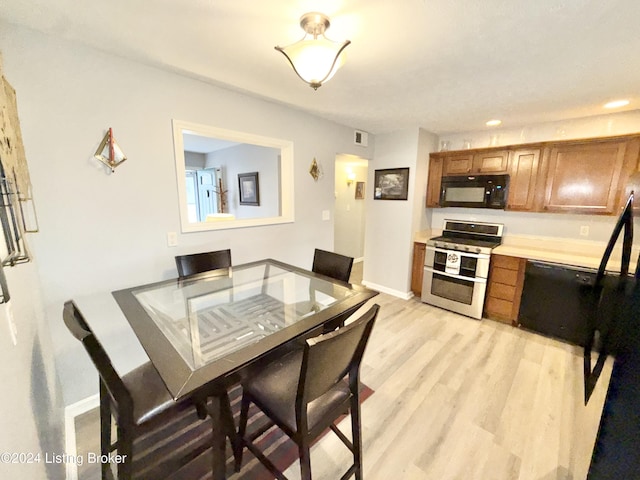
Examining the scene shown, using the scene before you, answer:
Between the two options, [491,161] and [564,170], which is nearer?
[564,170]

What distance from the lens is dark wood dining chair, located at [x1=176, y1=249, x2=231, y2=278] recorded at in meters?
1.99

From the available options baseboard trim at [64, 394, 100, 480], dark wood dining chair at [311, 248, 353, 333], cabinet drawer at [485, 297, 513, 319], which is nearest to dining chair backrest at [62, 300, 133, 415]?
baseboard trim at [64, 394, 100, 480]

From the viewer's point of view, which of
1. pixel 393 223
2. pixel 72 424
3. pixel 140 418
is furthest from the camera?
pixel 393 223

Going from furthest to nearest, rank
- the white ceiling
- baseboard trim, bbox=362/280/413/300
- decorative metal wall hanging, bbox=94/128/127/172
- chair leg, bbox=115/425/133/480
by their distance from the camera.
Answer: baseboard trim, bbox=362/280/413/300, decorative metal wall hanging, bbox=94/128/127/172, the white ceiling, chair leg, bbox=115/425/133/480

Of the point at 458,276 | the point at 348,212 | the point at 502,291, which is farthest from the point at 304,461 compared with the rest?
the point at 348,212

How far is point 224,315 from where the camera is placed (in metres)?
1.58

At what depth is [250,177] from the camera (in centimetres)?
448

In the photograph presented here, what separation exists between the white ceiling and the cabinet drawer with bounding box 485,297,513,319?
83.5 inches

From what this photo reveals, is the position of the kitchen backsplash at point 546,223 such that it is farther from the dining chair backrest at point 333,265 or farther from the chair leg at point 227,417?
the chair leg at point 227,417

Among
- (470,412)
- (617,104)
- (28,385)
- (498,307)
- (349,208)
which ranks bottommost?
(470,412)

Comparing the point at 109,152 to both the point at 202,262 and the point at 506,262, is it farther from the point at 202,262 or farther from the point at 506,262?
the point at 506,262

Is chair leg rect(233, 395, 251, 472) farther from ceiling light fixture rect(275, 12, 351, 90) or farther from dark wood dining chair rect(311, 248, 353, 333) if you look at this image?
ceiling light fixture rect(275, 12, 351, 90)

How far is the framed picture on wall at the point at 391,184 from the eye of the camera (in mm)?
3555

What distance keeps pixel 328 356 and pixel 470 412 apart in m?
1.56
